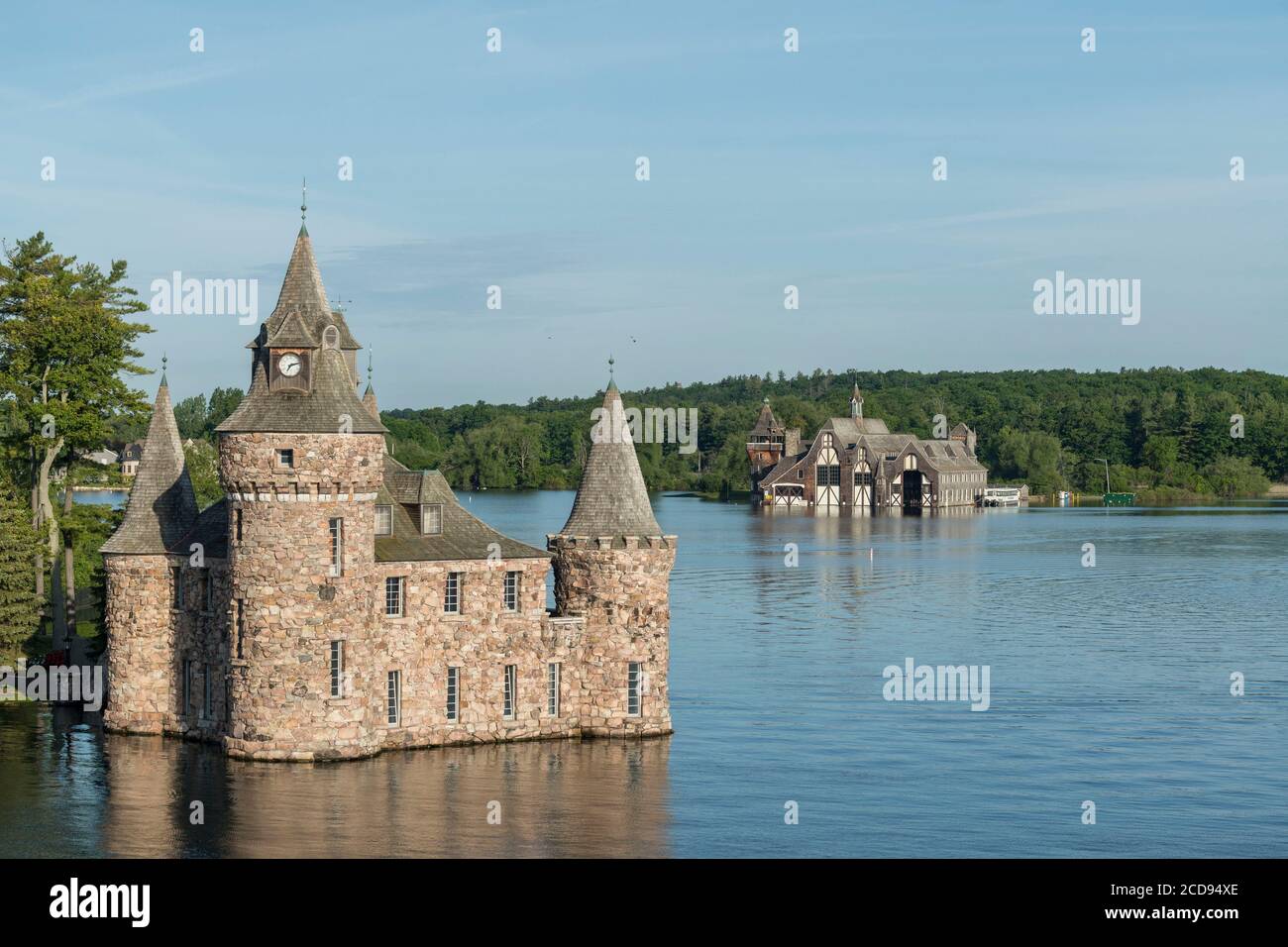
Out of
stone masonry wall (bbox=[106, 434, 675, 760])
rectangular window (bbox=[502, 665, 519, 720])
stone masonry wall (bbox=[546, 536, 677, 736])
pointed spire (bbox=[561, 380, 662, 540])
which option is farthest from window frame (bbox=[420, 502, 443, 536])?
rectangular window (bbox=[502, 665, 519, 720])

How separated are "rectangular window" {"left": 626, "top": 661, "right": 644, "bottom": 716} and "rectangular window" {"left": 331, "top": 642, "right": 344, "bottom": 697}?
8.70 m

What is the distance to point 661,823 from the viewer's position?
42.2m

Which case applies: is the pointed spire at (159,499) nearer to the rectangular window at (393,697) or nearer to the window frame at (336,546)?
the window frame at (336,546)

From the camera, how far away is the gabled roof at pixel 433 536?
48.7 metres

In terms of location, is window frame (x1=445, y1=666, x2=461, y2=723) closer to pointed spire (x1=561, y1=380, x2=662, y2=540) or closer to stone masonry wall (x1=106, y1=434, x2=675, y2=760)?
stone masonry wall (x1=106, y1=434, x2=675, y2=760)

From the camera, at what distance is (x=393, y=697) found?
48.1 meters

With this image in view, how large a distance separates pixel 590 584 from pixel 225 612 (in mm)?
10239

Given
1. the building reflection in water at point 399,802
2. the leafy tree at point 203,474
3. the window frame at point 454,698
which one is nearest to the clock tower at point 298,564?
the building reflection in water at point 399,802

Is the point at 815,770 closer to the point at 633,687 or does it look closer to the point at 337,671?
the point at 633,687

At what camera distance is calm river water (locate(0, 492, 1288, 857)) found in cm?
4088

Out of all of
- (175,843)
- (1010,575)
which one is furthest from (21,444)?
(1010,575)

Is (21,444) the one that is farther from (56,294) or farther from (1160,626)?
(1160,626)

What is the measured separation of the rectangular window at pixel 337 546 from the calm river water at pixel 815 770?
5215mm

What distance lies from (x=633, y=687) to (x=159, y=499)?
1518cm
